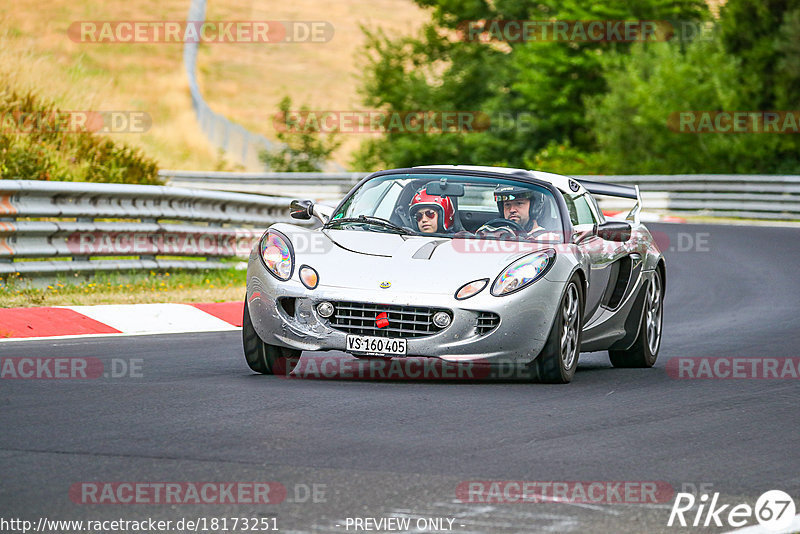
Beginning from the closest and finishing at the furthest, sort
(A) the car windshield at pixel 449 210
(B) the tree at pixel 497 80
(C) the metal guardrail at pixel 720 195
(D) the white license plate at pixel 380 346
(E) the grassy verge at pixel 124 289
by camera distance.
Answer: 1. (D) the white license plate at pixel 380 346
2. (A) the car windshield at pixel 449 210
3. (E) the grassy verge at pixel 124 289
4. (C) the metal guardrail at pixel 720 195
5. (B) the tree at pixel 497 80

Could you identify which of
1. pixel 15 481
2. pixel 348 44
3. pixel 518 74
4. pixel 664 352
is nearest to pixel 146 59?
pixel 348 44

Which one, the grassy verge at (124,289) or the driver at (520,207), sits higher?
the driver at (520,207)

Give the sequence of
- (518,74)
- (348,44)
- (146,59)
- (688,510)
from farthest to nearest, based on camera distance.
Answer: (348,44) < (146,59) < (518,74) < (688,510)

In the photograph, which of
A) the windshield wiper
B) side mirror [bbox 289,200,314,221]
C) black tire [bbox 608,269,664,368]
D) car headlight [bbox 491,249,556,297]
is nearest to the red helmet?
the windshield wiper

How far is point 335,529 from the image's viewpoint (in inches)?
193

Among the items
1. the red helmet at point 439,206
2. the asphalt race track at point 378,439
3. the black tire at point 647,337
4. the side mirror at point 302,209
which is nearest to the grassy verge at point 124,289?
the asphalt race track at point 378,439

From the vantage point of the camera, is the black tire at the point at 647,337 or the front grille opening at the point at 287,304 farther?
the black tire at the point at 647,337

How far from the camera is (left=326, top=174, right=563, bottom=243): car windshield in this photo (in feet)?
31.3

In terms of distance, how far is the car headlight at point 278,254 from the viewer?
8.84 metres

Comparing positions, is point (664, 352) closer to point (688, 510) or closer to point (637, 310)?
point (637, 310)

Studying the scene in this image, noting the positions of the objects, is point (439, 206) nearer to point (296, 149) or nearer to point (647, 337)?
point (647, 337)

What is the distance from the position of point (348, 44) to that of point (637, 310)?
81.2m

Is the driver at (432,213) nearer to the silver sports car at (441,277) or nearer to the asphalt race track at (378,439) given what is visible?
the silver sports car at (441,277)

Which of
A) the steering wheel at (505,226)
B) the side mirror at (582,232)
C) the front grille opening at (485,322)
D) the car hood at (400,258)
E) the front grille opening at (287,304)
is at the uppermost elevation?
the steering wheel at (505,226)
